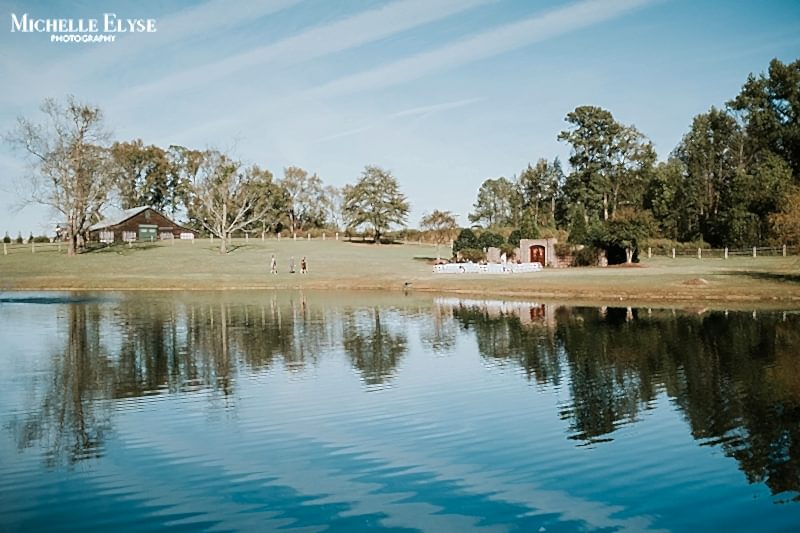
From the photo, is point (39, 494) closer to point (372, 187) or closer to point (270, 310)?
point (270, 310)

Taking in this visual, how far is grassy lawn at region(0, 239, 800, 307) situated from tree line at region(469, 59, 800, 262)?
8.45 m

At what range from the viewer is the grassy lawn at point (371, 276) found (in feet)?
132

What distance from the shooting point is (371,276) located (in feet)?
181

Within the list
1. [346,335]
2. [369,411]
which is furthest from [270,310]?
[369,411]

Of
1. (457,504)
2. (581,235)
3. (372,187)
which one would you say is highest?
(372,187)

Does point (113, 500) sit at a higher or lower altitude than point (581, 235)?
lower

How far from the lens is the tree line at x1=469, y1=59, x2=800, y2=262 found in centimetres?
7300

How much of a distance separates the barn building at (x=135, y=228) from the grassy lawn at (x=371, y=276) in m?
16.2

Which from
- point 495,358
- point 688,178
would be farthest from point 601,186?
point 495,358

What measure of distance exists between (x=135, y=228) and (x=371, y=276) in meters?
64.7

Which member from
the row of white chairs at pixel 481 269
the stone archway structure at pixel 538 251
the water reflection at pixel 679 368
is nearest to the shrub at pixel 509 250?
the stone archway structure at pixel 538 251

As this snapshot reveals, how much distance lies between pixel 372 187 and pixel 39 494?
9406 cm

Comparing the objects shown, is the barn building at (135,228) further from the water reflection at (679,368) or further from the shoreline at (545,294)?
the water reflection at (679,368)

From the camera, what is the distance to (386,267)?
6656 centimetres
